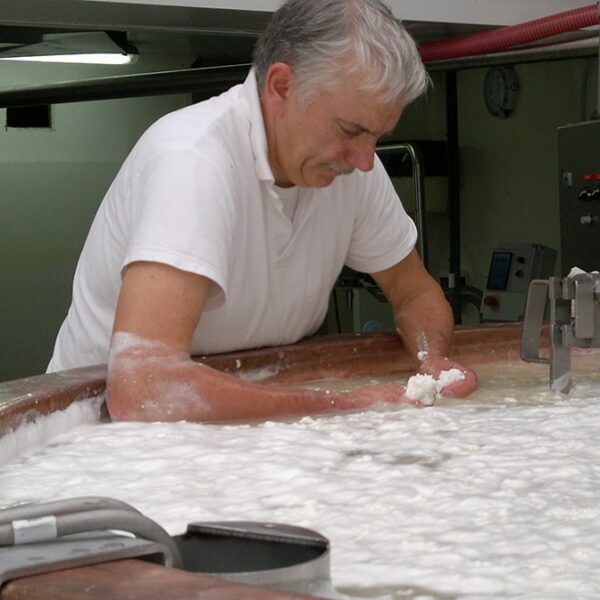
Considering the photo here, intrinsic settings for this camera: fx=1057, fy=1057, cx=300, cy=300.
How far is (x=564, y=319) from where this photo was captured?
1.94 metres

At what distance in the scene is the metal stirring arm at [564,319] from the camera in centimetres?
186

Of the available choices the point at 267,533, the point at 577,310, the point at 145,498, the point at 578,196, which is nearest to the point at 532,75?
the point at 578,196

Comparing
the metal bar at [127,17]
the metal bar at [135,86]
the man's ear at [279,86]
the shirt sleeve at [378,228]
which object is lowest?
the shirt sleeve at [378,228]

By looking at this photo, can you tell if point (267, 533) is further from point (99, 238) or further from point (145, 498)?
point (99, 238)

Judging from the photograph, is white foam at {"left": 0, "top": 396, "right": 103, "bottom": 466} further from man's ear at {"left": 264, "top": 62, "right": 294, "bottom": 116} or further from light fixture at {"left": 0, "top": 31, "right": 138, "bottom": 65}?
light fixture at {"left": 0, "top": 31, "right": 138, "bottom": 65}

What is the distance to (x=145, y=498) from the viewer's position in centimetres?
123

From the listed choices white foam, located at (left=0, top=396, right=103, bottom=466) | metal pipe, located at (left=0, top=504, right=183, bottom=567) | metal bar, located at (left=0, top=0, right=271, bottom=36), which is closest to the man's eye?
white foam, located at (left=0, top=396, right=103, bottom=466)

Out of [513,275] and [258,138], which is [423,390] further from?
[513,275]

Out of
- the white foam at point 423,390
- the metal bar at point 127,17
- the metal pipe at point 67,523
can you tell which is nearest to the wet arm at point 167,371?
the white foam at point 423,390

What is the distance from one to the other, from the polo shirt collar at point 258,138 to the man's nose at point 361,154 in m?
0.15

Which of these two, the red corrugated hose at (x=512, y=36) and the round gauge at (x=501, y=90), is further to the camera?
the round gauge at (x=501, y=90)

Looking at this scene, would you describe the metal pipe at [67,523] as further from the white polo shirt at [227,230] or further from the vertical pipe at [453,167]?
the vertical pipe at [453,167]

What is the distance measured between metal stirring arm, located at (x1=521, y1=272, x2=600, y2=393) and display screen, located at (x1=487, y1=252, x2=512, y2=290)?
8.80 ft

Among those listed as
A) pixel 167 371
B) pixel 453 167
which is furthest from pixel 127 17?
pixel 453 167
